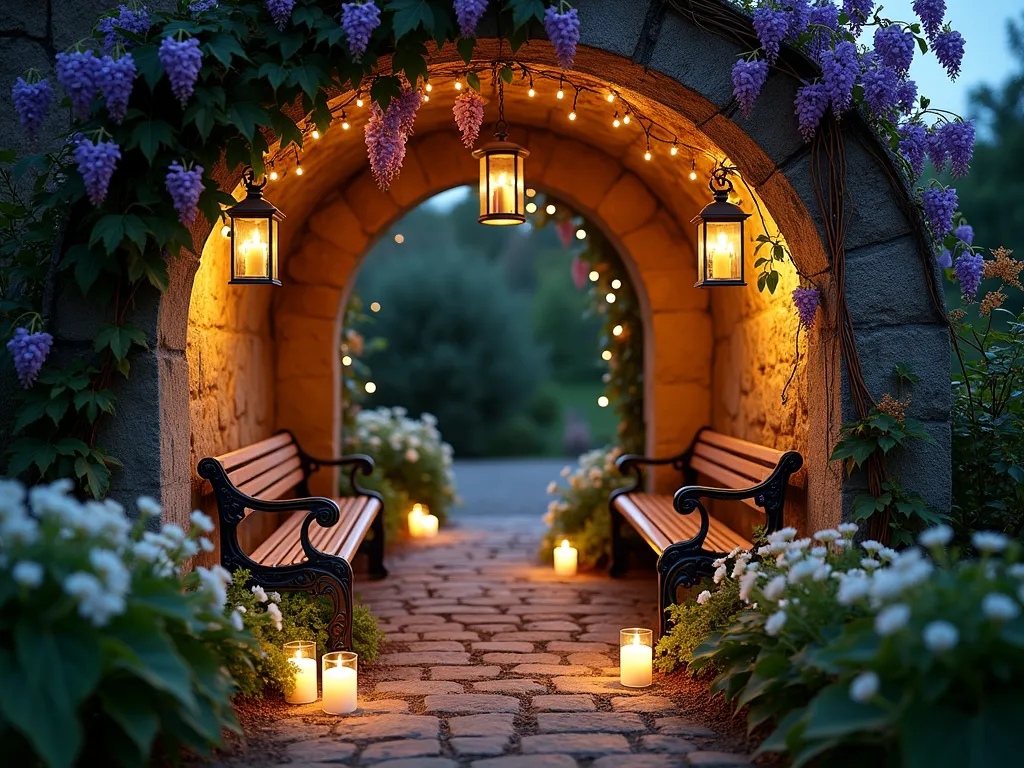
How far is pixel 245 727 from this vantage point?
3209mm

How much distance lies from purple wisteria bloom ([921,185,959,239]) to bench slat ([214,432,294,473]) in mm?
3067

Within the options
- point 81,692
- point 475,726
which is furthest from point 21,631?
point 475,726

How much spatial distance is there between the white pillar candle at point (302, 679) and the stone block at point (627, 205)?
350cm

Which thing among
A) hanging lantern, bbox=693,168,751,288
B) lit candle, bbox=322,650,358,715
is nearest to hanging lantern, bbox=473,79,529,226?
hanging lantern, bbox=693,168,751,288

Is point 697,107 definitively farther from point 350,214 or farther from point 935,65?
point 350,214

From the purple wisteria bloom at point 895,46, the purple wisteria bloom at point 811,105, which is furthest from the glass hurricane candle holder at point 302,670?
the purple wisteria bloom at point 895,46

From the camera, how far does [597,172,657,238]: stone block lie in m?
6.00

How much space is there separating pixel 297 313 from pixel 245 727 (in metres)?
3.33

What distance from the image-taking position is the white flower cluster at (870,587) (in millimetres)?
2104

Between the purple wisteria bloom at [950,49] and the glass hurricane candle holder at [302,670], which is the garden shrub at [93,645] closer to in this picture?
the glass hurricane candle holder at [302,670]

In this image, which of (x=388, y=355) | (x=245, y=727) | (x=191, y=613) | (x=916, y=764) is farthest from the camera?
(x=388, y=355)

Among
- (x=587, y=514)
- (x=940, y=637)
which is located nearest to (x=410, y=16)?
(x=940, y=637)

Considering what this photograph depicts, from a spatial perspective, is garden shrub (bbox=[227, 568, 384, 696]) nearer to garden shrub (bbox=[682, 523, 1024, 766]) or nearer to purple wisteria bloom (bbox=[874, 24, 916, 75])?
garden shrub (bbox=[682, 523, 1024, 766])

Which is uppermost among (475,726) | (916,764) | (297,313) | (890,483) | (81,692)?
(297,313)
